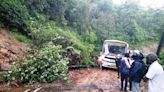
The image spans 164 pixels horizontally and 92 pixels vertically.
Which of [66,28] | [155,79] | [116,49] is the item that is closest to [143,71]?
[155,79]

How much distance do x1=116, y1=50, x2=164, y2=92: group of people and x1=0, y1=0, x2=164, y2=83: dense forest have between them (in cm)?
448

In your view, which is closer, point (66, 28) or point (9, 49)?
point (9, 49)

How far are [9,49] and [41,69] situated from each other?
9.68 ft

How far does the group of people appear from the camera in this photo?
859 centimetres

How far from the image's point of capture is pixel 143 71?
37.1ft

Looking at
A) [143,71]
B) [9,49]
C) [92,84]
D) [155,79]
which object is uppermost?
[155,79]

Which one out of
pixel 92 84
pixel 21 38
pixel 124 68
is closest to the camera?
pixel 124 68

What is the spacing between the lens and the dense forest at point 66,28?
18.5 metres

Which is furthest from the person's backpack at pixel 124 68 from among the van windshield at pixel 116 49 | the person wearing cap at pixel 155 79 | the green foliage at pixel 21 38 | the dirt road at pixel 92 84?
the van windshield at pixel 116 49

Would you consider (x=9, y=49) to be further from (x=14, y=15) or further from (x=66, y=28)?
(x=66, y=28)

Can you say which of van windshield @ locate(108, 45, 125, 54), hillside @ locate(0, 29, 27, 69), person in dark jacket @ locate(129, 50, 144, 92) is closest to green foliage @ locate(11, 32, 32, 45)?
hillside @ locate(0, 29, 27, 69)

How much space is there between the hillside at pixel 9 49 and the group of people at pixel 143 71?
618 centimetres

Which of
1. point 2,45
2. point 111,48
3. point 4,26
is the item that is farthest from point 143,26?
point 2,45

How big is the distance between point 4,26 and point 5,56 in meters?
5.01
